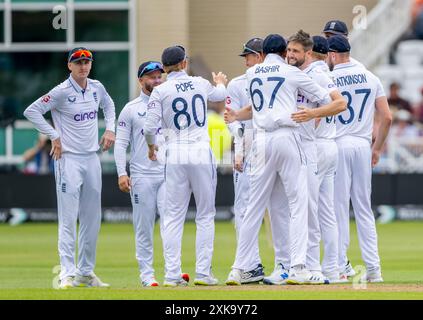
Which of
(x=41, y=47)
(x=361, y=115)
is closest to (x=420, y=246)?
(x=361, y=115)

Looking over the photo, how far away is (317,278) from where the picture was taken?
13.9 m

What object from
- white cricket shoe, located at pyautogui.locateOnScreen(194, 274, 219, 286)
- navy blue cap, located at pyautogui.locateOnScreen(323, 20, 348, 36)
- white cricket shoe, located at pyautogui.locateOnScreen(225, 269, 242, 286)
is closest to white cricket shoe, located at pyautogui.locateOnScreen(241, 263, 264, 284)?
white cricket shoe, located at pyautogui.locateOnScreen(225, 269, 242, 286)

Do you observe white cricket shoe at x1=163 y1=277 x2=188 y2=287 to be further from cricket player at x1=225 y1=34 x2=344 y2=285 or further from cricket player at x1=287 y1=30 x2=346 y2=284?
cricket player at x1=287 y1=30 x2=346 y2=284

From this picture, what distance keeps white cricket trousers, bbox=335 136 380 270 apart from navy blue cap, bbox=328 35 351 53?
99cm

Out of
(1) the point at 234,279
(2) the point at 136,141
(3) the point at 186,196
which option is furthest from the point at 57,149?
(1) the point at 234,279

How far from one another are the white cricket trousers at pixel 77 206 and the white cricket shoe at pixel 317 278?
8.37 ft

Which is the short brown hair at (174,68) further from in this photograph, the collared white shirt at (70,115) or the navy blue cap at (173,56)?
the collared white shirt at (70,115)

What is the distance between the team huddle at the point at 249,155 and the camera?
1354cm

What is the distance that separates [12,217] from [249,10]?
859 cm

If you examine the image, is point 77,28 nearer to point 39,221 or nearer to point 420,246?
point 39,221

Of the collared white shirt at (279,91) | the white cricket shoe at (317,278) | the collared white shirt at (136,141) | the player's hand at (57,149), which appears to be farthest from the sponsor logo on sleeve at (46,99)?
the white cricket shoe at (317,278)

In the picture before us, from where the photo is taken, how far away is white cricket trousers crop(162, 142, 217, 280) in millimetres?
14016

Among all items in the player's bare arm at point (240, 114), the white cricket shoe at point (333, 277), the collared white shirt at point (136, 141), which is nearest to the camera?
the player's bare arm at point (240, 114)

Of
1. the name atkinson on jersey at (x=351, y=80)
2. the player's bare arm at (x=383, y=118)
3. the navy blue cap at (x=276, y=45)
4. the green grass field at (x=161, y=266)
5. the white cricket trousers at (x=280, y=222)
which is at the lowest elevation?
the green grass field at (x=161, y=266)
